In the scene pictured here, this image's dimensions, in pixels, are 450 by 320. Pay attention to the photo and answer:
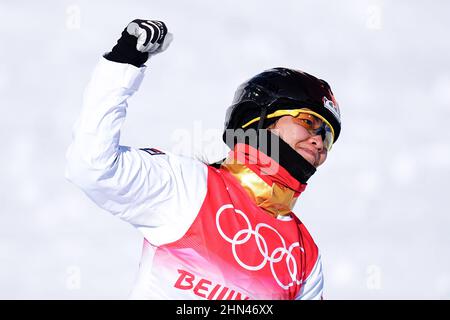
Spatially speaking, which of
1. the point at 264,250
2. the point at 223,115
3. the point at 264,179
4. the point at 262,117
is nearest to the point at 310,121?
the point at 262,117

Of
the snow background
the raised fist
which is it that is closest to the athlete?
the raised fist

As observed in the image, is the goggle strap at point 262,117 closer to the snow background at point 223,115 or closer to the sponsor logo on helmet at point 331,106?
the sponsor logo on helmet at point 331,106

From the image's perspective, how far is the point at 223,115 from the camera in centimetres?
873

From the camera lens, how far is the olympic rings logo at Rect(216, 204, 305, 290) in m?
4.75

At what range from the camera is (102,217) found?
9.03 meters

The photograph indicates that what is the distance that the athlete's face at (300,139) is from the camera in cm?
505

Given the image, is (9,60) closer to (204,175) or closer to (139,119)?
(139,119)

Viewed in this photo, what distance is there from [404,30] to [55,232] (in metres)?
5.03

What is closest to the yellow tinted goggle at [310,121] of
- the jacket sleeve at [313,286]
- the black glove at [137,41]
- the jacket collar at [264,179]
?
the jacket collar at [264,179]

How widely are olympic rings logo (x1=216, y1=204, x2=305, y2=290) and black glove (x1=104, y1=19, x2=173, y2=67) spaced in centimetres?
95

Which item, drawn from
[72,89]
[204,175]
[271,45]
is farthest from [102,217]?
[204,175]

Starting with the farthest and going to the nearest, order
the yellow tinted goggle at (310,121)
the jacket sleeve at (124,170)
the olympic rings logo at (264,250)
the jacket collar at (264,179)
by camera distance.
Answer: the yellow tinted goggle at (310,121) < the jacket collar at (264,179) < the olympic rings logo at (264,250) < the jacket sleeve at (124,170)

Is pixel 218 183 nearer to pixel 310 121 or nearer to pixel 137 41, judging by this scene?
pixel 310 121

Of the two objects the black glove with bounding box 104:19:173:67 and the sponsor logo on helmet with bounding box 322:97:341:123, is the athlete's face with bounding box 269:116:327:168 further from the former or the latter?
the black glove with bounding box 104:19:173:67
